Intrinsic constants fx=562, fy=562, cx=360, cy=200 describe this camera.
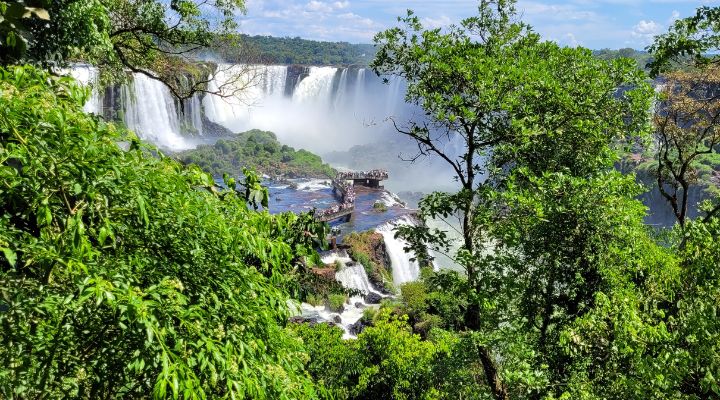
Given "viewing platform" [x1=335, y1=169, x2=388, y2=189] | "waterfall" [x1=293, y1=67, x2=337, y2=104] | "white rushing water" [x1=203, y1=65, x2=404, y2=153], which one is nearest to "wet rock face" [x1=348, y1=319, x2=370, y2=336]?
"viewing platform" [x1=335, y1=169, x2=388, y2=189]

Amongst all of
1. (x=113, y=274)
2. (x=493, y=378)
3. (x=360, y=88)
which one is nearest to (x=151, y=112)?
(x=360, y=88)

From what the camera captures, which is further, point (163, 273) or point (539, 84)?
point (539, 84)

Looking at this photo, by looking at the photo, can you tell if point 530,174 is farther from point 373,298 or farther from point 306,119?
point 306,119

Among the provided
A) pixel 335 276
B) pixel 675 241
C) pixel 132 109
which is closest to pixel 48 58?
pixel 675 241

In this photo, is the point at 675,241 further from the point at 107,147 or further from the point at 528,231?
the point at 107,147

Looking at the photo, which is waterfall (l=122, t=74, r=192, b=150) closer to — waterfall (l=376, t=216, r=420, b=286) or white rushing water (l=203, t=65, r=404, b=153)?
white rushing water (l=203, t=65, r=404, b=153)

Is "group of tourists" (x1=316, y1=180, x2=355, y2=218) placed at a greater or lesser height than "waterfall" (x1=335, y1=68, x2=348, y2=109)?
lesser

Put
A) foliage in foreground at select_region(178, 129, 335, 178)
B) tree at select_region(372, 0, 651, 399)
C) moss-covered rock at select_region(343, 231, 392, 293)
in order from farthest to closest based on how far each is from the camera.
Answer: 1. foliage in foreground at select_region(178, 129, 335, 178)
2. moss-covered rock at select_region(343, 231, 392, 293)
3. tree at select_region(372, 0, 651, 399)
